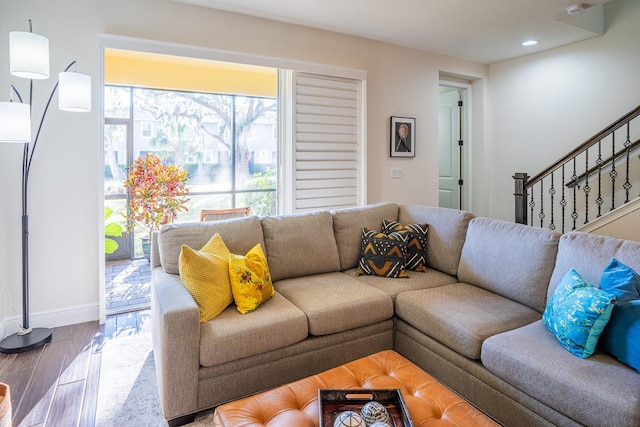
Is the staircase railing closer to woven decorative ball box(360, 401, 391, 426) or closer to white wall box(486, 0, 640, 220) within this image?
white wall box(486, 0, 640, 220)

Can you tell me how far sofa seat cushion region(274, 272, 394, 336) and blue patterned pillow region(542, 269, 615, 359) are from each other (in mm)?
942

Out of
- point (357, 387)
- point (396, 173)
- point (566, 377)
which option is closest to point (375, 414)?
point (357, 387)

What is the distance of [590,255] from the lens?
196 cm

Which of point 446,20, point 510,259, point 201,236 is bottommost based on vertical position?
point 510,259

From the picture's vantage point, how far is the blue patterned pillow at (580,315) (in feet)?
5.26

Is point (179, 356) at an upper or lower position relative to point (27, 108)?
lower

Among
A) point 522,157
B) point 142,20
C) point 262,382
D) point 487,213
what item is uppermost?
point 142,20

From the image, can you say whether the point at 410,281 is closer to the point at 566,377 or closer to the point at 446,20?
the point at 566,377

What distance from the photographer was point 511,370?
68.0 inches

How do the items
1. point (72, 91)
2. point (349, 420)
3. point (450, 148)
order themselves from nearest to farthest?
point (349, 420) < point (72, 91) < point (450, 148)

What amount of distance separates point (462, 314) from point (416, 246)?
2.91ft

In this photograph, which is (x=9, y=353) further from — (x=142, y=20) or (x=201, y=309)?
(x=142, y=20)

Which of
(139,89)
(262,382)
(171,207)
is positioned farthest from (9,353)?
(139,89)

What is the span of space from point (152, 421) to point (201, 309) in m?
0.58
